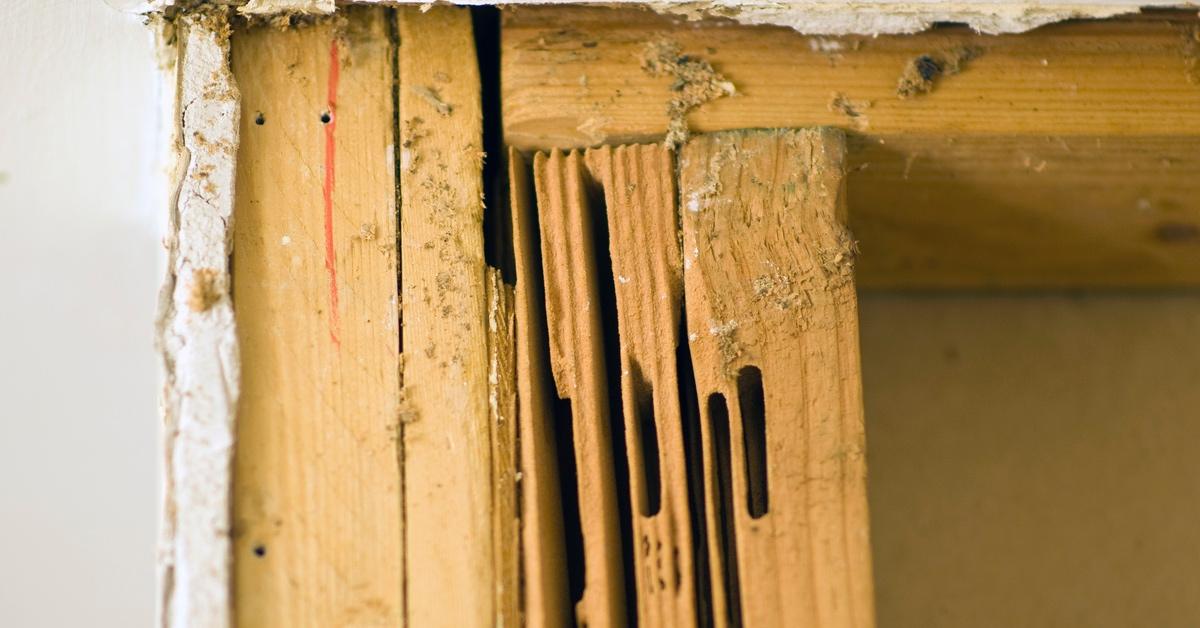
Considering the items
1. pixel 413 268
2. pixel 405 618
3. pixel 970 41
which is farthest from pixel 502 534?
pixel 970 41

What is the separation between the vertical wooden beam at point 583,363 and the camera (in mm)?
799

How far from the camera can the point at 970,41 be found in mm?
903

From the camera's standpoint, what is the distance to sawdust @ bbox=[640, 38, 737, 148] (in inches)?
34.3

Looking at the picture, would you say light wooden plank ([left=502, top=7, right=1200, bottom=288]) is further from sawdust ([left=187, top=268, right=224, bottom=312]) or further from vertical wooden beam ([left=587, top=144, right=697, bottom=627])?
sawdust ([left=187, top=268, right=224, bottom=312])

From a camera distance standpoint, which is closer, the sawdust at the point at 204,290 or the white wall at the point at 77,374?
the sawdust at the point at 204,290

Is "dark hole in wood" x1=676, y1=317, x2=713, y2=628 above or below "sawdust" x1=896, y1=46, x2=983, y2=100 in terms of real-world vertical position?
below

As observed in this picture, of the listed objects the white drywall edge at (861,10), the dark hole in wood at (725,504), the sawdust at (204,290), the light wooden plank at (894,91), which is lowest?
the dark hole in wood at (725,504)

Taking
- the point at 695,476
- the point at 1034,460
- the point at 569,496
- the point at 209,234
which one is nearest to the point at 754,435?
the point at 695,476

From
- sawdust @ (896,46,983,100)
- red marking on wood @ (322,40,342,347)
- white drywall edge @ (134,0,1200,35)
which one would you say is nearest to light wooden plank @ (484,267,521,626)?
red marking on wood @ (322,40,342,347)

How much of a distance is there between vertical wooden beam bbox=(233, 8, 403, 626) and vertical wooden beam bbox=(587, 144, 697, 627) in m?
0.18

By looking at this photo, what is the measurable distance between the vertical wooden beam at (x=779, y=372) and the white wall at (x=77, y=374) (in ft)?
1.91

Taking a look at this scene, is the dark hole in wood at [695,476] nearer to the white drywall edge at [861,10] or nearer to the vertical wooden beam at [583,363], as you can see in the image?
the vertical wooden beam at [583,363]

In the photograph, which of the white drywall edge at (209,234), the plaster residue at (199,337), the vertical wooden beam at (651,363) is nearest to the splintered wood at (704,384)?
the vertical wooden beam at (651,363)

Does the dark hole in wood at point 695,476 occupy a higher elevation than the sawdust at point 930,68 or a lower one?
lower
